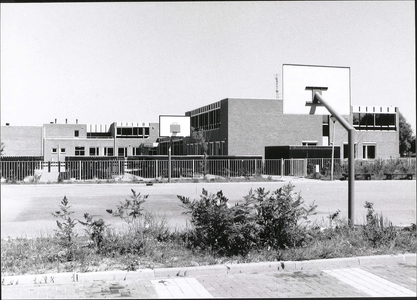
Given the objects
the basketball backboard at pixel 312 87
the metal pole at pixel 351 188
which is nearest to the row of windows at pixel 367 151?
the basketball backboard at pixel 312 87

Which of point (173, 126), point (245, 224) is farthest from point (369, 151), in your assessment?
point (245, 224)

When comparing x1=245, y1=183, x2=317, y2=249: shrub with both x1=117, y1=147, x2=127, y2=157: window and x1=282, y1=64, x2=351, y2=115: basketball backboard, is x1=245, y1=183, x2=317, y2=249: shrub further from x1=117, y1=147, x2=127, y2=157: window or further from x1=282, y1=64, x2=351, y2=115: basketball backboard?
x1=117, y1=147, x2=127, y2=157: window

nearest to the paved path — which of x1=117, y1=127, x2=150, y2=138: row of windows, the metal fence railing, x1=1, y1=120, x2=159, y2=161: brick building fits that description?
the metal fence railing

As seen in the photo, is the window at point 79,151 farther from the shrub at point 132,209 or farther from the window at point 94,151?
the shrub at point 132,209

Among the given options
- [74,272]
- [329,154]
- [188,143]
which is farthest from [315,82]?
[188,143]

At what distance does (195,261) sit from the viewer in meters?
6.96

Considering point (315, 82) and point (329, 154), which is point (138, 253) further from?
point (329, 154)

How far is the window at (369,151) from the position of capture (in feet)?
149

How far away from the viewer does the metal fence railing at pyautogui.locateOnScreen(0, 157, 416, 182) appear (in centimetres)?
2872

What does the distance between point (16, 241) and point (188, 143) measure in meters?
47.2

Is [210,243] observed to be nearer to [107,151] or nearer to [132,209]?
[132,209]

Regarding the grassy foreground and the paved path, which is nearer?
the paved path

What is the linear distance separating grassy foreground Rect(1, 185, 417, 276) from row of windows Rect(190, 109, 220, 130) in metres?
37.7

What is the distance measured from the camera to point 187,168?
31.3 m
